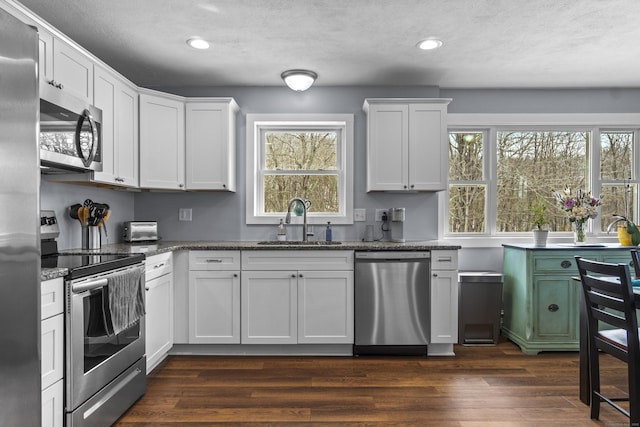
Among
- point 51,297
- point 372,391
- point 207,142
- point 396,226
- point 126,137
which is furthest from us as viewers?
point 396,226

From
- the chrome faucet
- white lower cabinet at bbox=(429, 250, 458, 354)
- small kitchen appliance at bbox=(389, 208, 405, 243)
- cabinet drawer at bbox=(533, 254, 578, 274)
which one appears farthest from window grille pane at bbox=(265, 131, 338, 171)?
cabinet drawer at bbox=(533, 254, 578, 274)

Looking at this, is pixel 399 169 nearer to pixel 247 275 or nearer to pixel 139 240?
pixel 247 275

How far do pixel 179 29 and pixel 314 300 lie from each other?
2.22 m

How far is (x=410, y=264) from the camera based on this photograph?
329 centimetres

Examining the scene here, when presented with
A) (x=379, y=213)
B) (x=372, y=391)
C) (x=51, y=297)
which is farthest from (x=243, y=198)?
(x=51, y=297)

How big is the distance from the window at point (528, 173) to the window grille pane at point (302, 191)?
1205 millimetres

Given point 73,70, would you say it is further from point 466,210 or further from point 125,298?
point 466,210

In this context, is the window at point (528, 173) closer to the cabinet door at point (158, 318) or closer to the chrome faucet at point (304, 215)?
the chrome faucet at point (304, 215)

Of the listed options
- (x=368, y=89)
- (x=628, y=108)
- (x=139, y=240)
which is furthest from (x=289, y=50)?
(x=628, y=108)

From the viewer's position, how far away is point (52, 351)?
1.81m

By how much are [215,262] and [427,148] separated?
2.09m

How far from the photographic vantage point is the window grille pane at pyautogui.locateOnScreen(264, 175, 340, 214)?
4062 millimetres

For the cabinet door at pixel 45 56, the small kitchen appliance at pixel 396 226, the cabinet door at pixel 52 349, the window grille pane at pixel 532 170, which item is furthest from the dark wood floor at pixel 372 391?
the cabinet door at pixel 45 56

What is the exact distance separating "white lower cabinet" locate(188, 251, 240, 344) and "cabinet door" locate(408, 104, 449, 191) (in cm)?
173
